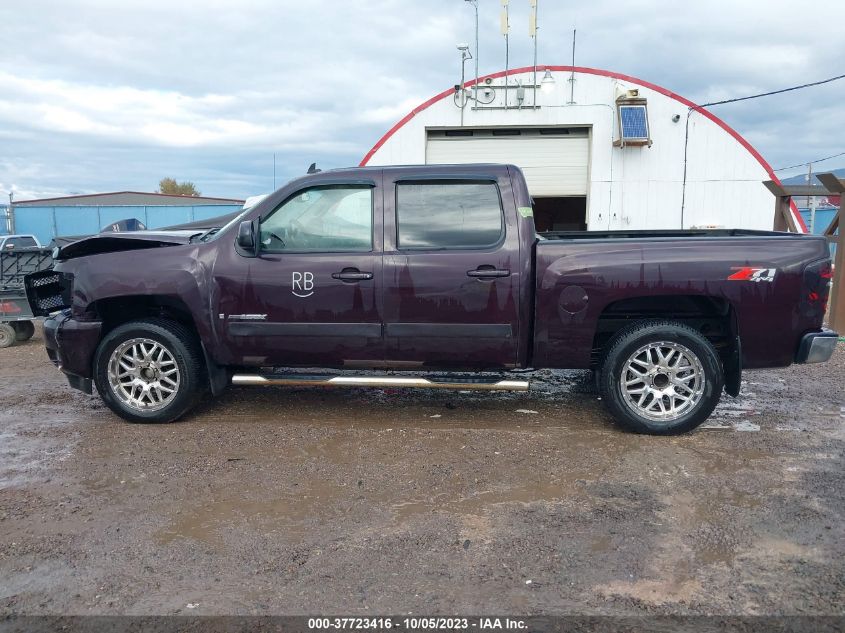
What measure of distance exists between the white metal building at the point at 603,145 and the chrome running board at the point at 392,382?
44.3 feet

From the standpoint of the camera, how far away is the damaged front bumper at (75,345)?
196 inches

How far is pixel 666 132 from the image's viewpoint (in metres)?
17.3

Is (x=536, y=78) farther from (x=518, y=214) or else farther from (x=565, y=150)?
(x=518, y=214)

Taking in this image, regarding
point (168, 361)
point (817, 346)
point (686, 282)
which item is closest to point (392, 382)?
point (168, 361)

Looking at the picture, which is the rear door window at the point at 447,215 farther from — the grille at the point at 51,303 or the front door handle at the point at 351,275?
the grille at the point at 51,303

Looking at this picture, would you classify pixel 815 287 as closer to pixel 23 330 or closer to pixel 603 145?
pixel 23 330

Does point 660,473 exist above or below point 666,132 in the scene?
below

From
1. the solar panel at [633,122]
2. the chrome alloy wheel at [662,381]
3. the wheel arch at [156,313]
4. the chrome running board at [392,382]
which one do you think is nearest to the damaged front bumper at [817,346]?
the chrome alloy wheel at [662,381]

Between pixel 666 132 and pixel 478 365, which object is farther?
pixel 666 132

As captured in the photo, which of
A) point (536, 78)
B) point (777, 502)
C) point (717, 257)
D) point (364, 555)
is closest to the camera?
point (364, 555)

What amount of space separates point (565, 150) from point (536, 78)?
211cm

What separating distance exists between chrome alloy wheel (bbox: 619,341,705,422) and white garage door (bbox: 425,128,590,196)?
13844mm

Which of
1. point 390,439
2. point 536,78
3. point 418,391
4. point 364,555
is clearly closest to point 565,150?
point 536,78
